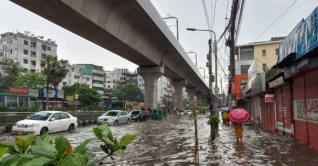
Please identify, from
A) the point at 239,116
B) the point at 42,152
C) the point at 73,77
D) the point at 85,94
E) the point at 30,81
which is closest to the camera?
the point at 42,152

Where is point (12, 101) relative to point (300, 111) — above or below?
above

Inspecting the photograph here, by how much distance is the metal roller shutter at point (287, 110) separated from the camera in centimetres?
1334

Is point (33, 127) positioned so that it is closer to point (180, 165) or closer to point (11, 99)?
point (180, 165)

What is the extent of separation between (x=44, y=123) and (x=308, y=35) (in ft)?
45.5

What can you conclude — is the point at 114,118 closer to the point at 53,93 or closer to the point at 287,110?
the point at 287,110

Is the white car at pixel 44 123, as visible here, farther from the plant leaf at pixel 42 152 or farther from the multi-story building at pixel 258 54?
the multi-story building at pixel 258 54

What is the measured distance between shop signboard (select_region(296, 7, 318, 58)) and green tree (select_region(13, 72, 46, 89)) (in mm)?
54805

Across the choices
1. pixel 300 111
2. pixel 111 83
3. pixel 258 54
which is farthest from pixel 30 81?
pixel 111 83

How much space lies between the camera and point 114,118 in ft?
83.2

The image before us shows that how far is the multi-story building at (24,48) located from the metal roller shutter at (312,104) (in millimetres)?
64849

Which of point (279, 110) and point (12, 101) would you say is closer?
point (279, 110)

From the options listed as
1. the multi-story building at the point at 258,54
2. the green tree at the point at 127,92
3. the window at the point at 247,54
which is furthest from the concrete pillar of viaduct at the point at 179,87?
the green tree at the point at 127,92

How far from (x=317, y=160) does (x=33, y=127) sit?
531 inches

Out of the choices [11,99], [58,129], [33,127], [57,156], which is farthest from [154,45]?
[57,156]
